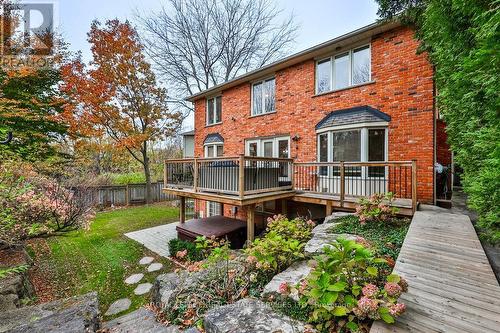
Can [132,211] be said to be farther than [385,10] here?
Yes

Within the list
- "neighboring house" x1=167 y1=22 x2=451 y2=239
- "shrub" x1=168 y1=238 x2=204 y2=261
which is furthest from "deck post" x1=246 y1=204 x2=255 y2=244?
"shrub" x1=168 y1=238 x2=204 y2=261

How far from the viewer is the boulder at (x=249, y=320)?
7.36ft

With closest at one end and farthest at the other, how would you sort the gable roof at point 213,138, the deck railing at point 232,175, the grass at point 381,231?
the grass at point 381,231 < the deck railing at point 232,175 < the gable roof at point 213,138

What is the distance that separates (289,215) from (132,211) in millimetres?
10122

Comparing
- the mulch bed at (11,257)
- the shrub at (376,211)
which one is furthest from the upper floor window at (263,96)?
the mulch bed at (11,257)

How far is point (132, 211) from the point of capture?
13969 mm

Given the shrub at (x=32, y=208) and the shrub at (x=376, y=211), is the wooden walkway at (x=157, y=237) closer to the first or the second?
the shrub at (x=32, y=208)

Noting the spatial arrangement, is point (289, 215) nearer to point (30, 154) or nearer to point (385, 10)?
point (385, 10)

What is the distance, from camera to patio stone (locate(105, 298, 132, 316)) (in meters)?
4.95

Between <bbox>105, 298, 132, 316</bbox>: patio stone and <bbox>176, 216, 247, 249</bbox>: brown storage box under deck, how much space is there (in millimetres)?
2618

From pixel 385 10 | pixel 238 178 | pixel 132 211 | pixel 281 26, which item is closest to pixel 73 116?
pixel 132 211

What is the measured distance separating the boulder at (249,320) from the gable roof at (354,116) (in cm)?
634

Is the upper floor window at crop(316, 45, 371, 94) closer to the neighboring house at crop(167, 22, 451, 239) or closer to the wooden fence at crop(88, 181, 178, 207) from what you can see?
the neighboring house at crop(167, 22, 451, 239)

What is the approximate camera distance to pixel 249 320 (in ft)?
7.86
